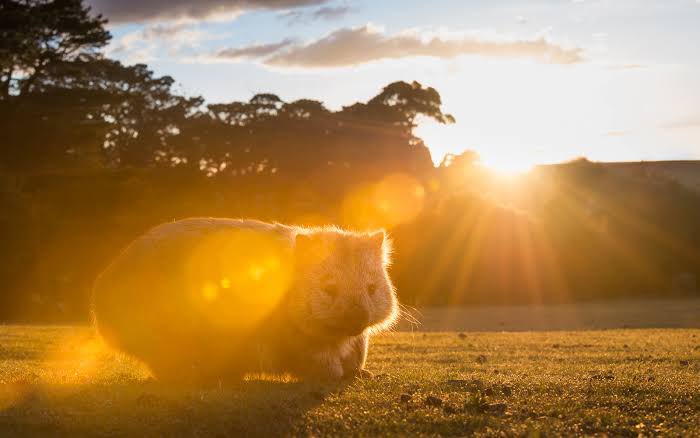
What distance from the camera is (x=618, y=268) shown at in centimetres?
5862

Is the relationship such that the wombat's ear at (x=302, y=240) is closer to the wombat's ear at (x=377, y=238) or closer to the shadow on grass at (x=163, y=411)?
the wombat's ear at (x=377, y=238)

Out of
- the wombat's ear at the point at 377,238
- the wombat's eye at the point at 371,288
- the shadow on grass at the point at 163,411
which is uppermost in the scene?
the wombat's ear at the point at 377,238

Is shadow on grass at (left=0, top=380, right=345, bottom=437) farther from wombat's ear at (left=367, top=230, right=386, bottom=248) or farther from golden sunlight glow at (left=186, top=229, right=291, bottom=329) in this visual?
wombat's ear at (left=367, top=230, right=386, bottom=248)

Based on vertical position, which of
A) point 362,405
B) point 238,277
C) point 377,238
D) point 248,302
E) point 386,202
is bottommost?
point 362,405

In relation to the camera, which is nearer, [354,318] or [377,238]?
[354,318]

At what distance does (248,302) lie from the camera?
375 inches

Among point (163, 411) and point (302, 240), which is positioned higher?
point (302, 240)

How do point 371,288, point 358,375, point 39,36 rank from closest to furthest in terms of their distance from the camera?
1. point 371,288
2. point 358,375
3. point 39,36

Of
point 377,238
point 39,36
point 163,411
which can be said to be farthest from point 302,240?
point 39,36

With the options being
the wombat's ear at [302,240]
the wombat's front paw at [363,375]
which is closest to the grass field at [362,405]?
the wombat's front paw at [363,375]

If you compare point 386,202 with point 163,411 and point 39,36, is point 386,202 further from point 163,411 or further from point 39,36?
point 163,411

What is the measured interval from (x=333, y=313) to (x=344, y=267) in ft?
1.93

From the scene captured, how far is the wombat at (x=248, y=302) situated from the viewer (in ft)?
30.4

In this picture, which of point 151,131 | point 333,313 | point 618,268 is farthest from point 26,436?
point 151,131
